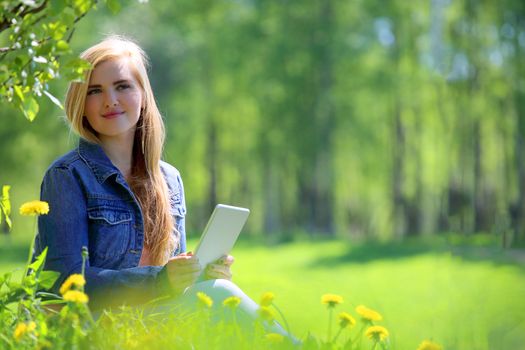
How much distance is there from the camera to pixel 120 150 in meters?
3.33

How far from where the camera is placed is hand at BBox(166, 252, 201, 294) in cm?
272

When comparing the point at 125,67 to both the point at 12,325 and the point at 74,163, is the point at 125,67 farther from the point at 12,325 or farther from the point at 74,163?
the point at 12,325

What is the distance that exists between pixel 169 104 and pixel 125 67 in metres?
23.9

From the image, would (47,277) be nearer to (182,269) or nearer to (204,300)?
(182,269)

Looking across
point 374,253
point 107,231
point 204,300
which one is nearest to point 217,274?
point 107,231

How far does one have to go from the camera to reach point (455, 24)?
2527cm

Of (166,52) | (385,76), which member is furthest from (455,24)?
(166,52)

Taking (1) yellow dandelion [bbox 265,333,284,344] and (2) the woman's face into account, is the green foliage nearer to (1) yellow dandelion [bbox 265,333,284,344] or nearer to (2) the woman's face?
(2) the woman's face

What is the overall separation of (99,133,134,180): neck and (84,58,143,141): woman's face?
6cm

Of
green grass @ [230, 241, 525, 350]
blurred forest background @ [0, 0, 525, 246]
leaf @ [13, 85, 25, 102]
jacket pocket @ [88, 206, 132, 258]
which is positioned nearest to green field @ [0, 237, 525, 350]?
green grass @ [230, 241, 525, 350]

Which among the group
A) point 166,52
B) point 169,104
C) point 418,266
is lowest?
point 418,266

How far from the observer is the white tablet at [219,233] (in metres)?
2.85

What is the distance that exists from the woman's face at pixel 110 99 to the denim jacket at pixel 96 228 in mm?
104

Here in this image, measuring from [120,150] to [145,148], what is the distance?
99 millimetres
